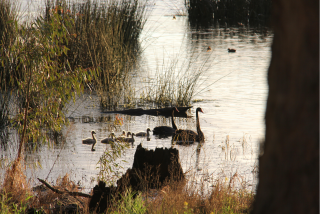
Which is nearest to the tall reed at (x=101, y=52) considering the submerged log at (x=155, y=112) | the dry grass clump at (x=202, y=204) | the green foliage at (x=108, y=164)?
the submerged log at (x=155, y=112)

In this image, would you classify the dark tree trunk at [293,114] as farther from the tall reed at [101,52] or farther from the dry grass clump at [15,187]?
the tall reed at [101,52]

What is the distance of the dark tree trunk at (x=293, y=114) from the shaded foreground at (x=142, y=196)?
234cm

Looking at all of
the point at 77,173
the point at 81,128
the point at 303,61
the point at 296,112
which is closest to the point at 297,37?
the point at 303,61

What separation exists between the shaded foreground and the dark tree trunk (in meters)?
2.34

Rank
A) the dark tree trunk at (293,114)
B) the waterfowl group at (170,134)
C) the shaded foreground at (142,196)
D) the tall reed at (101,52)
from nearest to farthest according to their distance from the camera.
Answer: the dark tree trunk at (293,114) → the shaded foreground at (142,196) → the waterfowl group at (170,134) → the tall reed at (101,52)

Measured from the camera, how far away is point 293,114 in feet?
6.42

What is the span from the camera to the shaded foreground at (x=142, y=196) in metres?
4.79

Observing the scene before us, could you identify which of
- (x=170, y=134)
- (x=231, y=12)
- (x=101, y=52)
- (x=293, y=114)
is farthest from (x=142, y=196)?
(x=231, y=12)

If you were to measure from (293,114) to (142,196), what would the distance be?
3883mm

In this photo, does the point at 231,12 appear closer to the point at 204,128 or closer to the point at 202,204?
the point at 204,128

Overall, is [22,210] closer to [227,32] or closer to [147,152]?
[147,152]

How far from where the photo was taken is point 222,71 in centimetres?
1788

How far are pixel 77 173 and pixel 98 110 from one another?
4.94 meters

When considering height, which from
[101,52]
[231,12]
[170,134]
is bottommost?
[170,134]
